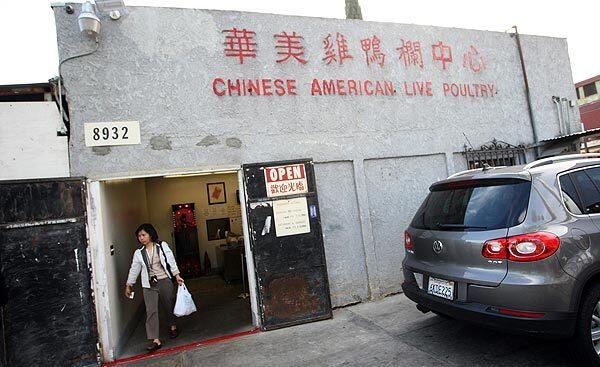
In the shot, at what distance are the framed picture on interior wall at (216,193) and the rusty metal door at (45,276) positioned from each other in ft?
19.7

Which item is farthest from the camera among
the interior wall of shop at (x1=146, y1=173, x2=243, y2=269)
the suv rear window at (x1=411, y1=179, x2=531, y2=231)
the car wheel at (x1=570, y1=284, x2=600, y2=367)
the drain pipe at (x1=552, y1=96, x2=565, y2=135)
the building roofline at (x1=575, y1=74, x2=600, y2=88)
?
the building roofline at (x1=575, y1=74, x2=600, y2=88)

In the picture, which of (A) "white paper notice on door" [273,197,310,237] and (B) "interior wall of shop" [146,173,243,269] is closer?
(A) "white paper notice on door" [273,197,310,237]

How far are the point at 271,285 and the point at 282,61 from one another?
3320mm

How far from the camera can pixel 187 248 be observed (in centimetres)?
973

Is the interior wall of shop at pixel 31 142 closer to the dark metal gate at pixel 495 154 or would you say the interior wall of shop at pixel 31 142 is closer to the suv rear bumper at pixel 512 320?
the suv rear bumper at pixel 512 320

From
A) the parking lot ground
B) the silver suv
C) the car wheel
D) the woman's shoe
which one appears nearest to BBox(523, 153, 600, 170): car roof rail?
the silver suv

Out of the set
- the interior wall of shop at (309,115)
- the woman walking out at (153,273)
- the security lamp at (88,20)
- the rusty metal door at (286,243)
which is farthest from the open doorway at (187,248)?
the security lamp at (88,20)

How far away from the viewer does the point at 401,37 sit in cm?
630

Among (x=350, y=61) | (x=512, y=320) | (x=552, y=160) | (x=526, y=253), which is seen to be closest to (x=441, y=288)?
(x=512, y=320)

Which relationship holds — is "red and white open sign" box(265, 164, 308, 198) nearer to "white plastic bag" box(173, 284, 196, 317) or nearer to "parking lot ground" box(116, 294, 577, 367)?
"white plastic bag" box(173, 284, 196, 317)

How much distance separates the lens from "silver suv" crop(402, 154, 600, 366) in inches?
111

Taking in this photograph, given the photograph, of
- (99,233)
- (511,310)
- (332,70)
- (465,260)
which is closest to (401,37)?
(332,70)

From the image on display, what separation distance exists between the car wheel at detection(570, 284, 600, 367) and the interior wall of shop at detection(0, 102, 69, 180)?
18.3 feet

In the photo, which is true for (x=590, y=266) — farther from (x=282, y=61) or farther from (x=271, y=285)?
(x=282, y=61)
